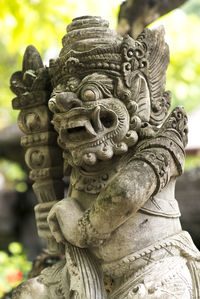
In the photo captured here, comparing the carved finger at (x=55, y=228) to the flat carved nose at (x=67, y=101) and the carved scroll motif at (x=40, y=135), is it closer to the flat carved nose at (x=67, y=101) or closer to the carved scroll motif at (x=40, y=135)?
the carved scroll motif at (x=40, y=135)

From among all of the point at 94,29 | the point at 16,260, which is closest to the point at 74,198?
the point at 94,29

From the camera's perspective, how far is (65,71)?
208cm

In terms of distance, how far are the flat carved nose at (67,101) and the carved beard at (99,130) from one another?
32 mm

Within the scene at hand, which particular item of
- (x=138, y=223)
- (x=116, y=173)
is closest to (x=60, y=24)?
(x=116, y=173)

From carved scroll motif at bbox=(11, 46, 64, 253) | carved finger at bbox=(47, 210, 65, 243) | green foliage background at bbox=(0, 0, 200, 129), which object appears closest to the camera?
carved finger at bbox=(47, 210, 65, 243)

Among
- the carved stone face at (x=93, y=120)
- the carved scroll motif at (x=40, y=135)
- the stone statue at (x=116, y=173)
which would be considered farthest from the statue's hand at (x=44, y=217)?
the carved stone face at (x=93, y=120)

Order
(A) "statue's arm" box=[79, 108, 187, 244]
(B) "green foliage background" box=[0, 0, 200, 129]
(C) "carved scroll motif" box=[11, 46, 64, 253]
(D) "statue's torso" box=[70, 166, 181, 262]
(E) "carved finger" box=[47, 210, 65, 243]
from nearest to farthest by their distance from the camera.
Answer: (A) "statue's arm" box=[79, 108, 187, 244] < (D) "statue's torso" box=[70, 166, 181, 262] < (E) "carved finger" box=[47, 210, 65, 243] < (C) "carved scroll motif" box=[11, 46, 64, 253] < (B) "green foliage background" box=[0, 0, 200, 129]

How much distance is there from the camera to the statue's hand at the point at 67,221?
6.50 feet

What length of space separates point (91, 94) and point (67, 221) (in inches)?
22.6

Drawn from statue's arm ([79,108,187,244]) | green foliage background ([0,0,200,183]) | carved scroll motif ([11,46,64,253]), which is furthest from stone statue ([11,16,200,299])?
green foliage background ([0,0,200,183])

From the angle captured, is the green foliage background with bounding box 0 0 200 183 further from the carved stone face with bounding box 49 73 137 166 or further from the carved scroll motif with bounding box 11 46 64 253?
the carved stone face with bounding box 49 73 137 166

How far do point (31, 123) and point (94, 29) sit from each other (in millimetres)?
608

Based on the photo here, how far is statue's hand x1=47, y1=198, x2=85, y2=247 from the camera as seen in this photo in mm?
1981

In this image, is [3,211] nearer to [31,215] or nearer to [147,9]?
[31,215]
